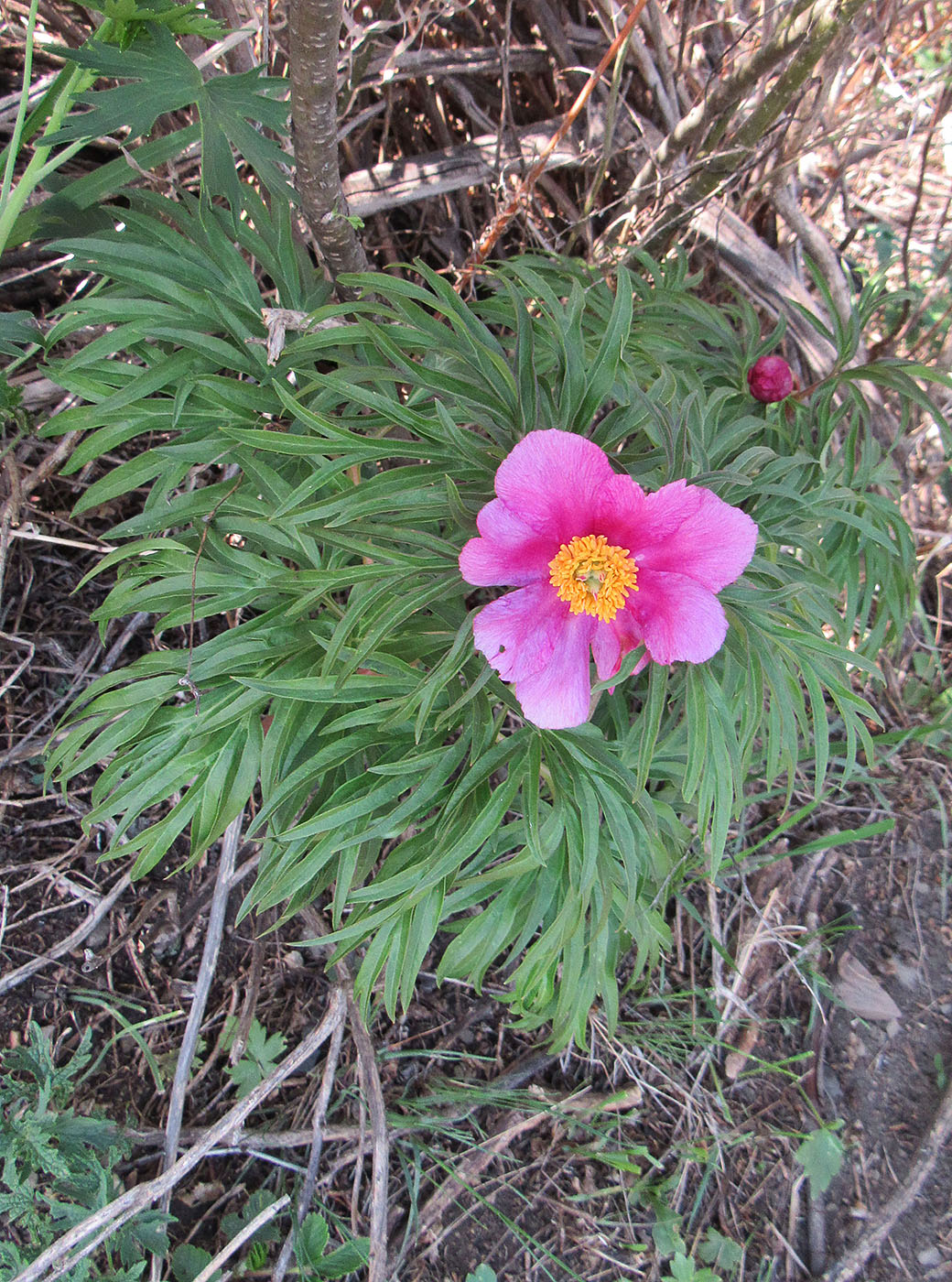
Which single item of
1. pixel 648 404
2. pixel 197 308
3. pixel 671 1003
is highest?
pixel 648 404

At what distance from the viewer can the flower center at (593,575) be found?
43.4 inches

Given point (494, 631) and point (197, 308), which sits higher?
point (197, 308)

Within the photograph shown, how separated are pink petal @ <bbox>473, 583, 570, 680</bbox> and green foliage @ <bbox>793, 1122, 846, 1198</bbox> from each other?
152 centimetres

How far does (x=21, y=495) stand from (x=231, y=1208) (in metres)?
1.44

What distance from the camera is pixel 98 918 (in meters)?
1.86

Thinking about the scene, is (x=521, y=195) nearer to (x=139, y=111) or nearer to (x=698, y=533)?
(x=139, y=111)

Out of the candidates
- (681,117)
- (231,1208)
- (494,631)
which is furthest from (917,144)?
(231,1208)

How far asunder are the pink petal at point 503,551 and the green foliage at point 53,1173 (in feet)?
3.78

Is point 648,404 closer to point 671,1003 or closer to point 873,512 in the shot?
point 873,512

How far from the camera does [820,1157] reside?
2014 millimetres

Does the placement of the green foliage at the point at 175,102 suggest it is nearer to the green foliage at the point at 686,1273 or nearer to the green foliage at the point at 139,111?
the green foliage at the point at 139,111

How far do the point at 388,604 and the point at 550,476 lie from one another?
0.28 metres

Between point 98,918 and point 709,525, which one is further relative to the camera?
point 98,918

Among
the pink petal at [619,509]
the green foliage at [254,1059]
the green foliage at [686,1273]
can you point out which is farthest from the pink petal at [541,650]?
the green foliage at [686,1273]
